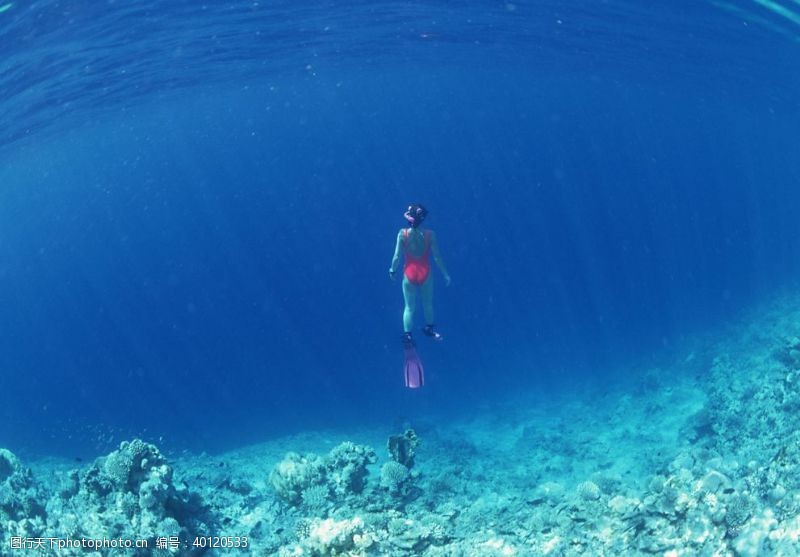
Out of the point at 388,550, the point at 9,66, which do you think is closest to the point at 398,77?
the point at 9,66

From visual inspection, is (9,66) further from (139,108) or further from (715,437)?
(715,437)

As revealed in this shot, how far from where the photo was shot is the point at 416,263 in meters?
11.2

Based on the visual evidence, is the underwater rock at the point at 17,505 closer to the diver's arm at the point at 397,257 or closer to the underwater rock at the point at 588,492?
the diver's arm at the point at 397,257

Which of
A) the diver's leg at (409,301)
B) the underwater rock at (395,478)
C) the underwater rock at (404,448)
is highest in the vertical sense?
the diver's leg at (409,301)

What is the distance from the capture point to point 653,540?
6141 mm

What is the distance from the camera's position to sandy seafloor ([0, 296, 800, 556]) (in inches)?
252

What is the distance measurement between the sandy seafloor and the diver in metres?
2.52

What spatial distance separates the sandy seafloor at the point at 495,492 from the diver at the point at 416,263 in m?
2.52

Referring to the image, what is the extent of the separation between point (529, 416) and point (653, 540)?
13528 millimetres

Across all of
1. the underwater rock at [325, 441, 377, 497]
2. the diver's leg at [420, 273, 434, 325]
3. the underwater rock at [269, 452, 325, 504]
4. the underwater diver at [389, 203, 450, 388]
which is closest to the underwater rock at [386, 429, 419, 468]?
the underwater rock at [325, 441, 377, 497]

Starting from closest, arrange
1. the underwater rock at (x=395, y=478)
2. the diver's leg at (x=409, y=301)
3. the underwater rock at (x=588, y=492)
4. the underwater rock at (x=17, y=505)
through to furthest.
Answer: the underwater rock at (x=588, y=492) → the underwater rock at (x=17, y=505) → the underwater rock at (x=395, y=478) → the diver's leg at (x=409, y=301)

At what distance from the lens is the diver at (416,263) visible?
10.6 meters

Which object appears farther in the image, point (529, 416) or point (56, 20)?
point (529, 416)

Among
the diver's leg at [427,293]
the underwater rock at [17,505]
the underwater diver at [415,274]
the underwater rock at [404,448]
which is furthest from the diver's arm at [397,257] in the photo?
the underwater rock at [17,505]
